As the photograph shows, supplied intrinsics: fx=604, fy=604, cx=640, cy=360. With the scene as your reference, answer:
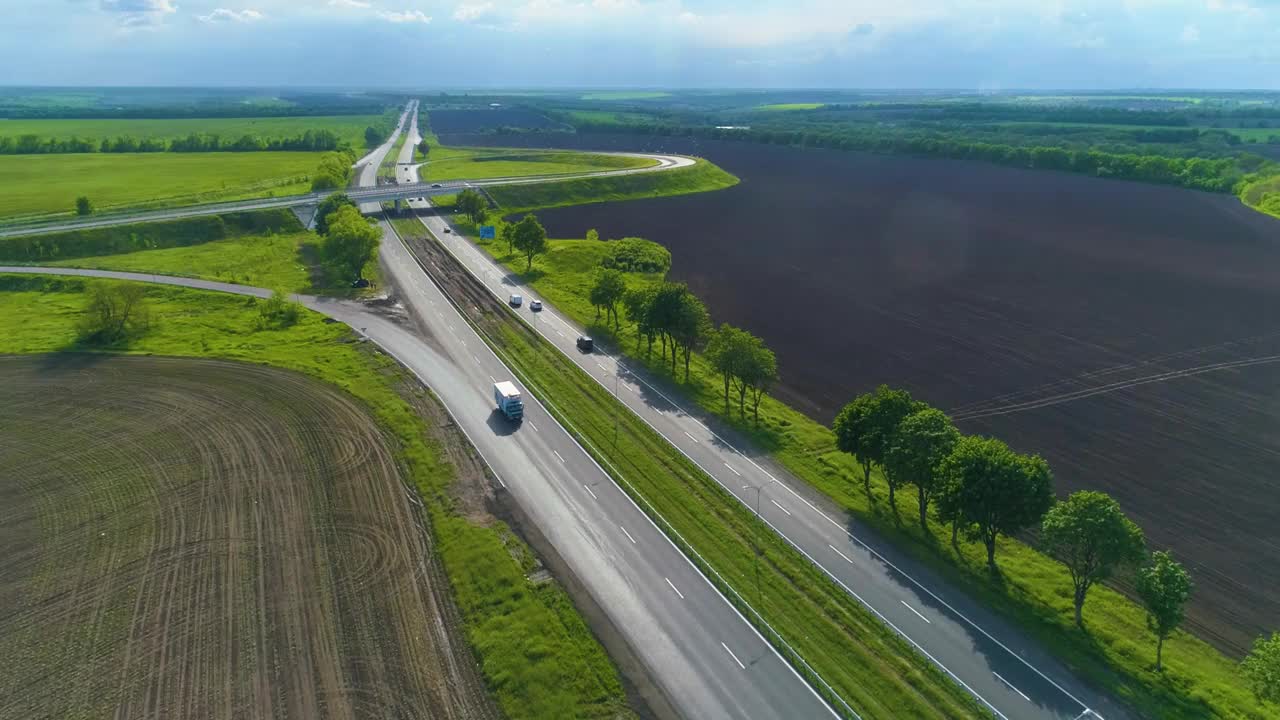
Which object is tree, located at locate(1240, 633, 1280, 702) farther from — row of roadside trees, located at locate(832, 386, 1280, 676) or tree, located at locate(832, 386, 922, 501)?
tree, located at locate(832, 386, 922, 501)

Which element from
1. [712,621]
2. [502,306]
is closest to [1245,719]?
[712,621]

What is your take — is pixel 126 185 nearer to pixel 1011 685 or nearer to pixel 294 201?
pixel 294 201

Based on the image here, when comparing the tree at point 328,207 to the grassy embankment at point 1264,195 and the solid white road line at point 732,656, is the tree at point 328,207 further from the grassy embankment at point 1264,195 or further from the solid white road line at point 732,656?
the grassy embankment at point 1264,195

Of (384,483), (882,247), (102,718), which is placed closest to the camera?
(102,718)

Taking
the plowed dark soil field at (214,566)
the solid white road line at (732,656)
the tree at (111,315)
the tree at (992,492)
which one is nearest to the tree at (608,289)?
the plowed dark soil field at (214,566)

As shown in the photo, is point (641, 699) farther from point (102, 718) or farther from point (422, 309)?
point (422, 309)

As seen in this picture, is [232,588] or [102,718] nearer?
[102,718]

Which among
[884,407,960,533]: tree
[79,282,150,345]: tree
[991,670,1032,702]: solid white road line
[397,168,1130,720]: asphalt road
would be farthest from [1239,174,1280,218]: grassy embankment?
[79,282,150,345]: tree
